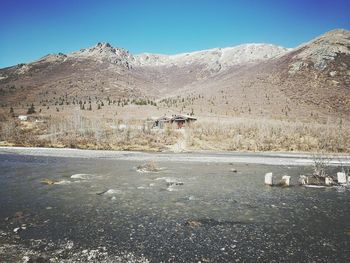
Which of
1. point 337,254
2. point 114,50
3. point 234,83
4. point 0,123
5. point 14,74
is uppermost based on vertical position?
point 114,50

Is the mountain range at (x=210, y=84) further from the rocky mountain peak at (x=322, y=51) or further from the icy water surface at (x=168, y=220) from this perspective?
the icy water surface at (x=168, y=220)

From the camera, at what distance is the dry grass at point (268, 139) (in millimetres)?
35688

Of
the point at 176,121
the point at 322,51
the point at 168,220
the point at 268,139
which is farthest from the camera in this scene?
the point at 322,51

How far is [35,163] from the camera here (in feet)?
78.5

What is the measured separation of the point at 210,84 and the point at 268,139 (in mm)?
80182

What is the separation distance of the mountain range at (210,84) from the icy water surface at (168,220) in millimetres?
50897

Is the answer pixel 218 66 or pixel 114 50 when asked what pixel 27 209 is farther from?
pixel 114 50

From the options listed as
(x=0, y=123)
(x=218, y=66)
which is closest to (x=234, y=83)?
(x=218, y=66)

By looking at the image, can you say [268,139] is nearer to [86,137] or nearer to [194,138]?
[194,138]

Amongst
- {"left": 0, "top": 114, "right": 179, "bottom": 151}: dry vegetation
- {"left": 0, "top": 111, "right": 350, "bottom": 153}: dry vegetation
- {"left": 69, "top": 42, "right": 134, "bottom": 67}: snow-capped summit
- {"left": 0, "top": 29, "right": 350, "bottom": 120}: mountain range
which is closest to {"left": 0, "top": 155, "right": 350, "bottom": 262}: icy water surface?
{"left": 0, "top": 114, "right": 179, "bottom": 151}: dry vegetation

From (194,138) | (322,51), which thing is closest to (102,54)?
(322,51)

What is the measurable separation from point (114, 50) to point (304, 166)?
157386mm

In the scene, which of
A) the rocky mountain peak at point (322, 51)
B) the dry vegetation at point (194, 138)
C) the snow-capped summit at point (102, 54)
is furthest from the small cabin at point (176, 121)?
the snow-capped summit at point (102, 54)

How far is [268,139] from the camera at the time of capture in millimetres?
37719
